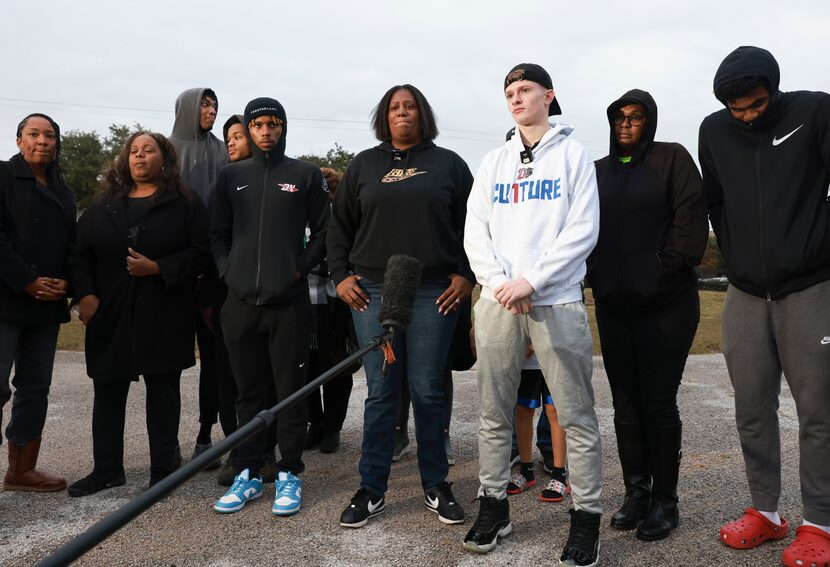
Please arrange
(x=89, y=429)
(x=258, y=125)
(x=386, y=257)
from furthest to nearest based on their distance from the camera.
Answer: (x=89, y=429) < (x=258, y=125) < (x=386, y=257)

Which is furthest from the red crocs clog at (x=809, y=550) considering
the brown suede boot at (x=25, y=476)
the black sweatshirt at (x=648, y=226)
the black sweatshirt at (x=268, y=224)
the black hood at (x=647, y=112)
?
the brown suede boot at (x=25, y=476)

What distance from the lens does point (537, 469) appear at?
5074mm

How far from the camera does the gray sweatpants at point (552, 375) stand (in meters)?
3.49

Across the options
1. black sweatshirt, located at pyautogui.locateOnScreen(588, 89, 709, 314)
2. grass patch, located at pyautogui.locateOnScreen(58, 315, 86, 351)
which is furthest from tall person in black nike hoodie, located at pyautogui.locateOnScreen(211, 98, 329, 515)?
grass patch, located at pyautogui.locateOnScreen(58, 315, 86, 351)

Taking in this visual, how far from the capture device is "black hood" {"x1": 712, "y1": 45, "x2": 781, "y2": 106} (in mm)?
3398

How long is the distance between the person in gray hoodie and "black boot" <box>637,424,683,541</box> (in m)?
3.19

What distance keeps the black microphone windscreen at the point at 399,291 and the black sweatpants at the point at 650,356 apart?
1.45 m

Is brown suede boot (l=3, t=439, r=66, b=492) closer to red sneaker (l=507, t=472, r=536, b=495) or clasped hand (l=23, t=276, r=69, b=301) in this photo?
clasped hand (l=23, t=276, r=69, b=301)

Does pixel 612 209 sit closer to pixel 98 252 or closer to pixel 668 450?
pixel 668 450

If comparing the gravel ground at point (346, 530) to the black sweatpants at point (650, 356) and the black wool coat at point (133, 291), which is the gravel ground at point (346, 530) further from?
the black wool coat at point (133, 291)

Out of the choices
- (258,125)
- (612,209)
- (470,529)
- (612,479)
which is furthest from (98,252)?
(612,479)

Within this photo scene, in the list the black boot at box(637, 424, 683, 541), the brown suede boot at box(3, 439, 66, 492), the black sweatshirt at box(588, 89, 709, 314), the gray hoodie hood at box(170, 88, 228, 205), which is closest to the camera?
the black sweatshirt at box(588, 89, 709, 314)

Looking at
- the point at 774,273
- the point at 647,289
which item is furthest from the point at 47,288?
the point at 774,273

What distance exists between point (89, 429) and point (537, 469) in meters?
3.94
